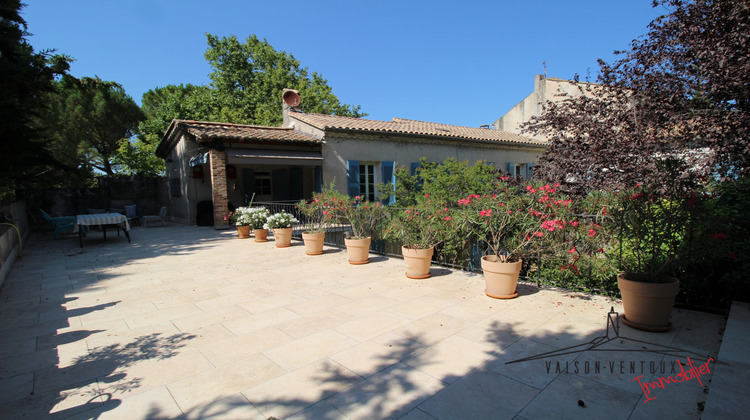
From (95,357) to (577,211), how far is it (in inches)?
197

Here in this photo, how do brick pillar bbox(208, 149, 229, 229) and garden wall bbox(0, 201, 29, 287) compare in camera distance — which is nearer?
garden wall bbox(0, 201, 29, 287)

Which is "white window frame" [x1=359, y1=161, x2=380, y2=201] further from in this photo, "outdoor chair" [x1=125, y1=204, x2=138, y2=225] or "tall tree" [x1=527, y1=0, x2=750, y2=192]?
"outdoor chair" [x1=125, y1=204, x2=138, y2=225]

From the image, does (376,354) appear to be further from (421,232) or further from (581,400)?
(421,232)

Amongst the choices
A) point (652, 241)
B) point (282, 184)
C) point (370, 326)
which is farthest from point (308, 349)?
point (282, 184)

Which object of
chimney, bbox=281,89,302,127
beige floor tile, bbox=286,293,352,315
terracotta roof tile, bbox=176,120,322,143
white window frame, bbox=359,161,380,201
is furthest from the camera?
chimney, bbox=281,89,302,127

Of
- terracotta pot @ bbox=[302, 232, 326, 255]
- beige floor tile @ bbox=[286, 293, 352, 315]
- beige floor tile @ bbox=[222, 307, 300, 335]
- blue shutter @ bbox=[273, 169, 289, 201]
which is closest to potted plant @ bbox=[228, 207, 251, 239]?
terracotta pot @ bbox=[302, 232, 326, 255]

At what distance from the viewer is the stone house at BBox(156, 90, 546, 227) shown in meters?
10.7

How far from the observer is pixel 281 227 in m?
7.79

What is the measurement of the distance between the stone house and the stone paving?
21.1 feet

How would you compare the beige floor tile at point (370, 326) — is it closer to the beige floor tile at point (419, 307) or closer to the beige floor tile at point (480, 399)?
the beige floor tile at point (419, 307)

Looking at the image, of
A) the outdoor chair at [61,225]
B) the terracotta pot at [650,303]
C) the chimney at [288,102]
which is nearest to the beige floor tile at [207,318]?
the terracotta pot at [650,303]

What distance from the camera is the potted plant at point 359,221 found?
5.90 m

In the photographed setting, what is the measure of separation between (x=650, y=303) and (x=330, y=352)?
263 centimetres

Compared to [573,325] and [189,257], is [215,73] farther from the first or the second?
[573,325]
